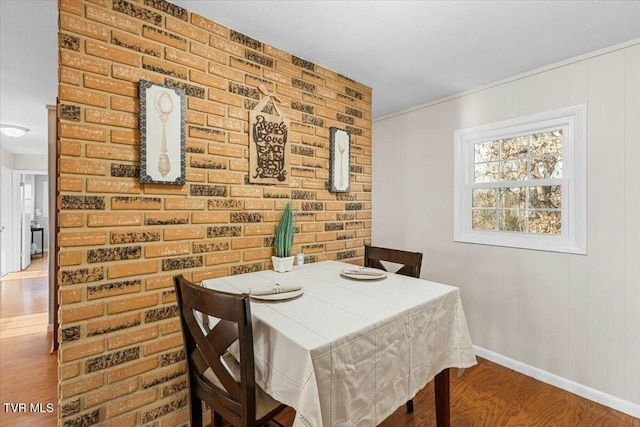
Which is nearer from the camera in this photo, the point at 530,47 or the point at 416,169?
the point at 530,47

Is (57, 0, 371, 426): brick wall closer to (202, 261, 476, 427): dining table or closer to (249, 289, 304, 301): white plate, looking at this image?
(202, 261, 476, 427): dining table

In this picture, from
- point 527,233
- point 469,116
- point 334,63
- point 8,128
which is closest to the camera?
point 334,63

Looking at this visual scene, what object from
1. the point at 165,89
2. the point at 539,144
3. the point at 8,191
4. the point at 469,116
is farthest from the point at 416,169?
the point at 8,191

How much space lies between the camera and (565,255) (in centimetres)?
225

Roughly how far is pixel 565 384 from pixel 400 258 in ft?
5.30

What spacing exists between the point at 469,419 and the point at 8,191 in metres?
7.89

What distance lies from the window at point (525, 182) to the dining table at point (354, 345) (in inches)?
55.2

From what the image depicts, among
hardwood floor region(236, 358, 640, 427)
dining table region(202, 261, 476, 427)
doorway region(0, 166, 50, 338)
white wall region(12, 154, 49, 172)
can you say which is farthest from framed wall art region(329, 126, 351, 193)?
white wall region(12, 154, 49, 172)

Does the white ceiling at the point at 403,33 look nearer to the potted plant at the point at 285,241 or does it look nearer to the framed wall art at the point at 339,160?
the framed wall art at the point at 339,160

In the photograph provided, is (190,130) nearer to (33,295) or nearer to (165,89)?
(165,89)

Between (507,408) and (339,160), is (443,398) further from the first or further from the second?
(339,160)

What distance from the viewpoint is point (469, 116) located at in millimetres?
2822

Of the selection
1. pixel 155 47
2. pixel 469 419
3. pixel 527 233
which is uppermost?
pixel 155 47
